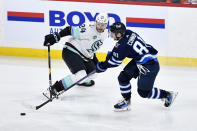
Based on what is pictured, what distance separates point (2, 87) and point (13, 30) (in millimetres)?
1676

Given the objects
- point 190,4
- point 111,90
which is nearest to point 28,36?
point 111,90

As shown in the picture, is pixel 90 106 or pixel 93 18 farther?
pixel 93 18

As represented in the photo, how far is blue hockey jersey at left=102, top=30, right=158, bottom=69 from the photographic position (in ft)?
12.0

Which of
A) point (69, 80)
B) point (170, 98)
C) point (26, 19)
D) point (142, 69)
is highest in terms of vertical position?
point (26, 19)

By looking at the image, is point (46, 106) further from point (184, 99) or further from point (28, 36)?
point (28, 36)

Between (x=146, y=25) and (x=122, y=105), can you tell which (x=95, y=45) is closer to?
(x=122, y=105)

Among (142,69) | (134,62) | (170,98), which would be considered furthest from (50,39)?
(170,98)

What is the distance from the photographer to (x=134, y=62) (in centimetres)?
395

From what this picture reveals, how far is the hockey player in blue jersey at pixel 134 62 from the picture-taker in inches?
145

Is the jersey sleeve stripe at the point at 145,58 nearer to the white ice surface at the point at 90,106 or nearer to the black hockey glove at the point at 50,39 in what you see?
the white ice surface at the point at 90,106

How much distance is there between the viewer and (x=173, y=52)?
5.90 metres

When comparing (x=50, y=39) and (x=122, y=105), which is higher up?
(x=50, y=39)

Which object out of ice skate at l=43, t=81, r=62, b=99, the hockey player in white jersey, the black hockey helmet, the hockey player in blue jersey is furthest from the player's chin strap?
ice skate at l=43, t=81, r=62, b=99

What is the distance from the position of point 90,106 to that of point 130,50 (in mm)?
824
